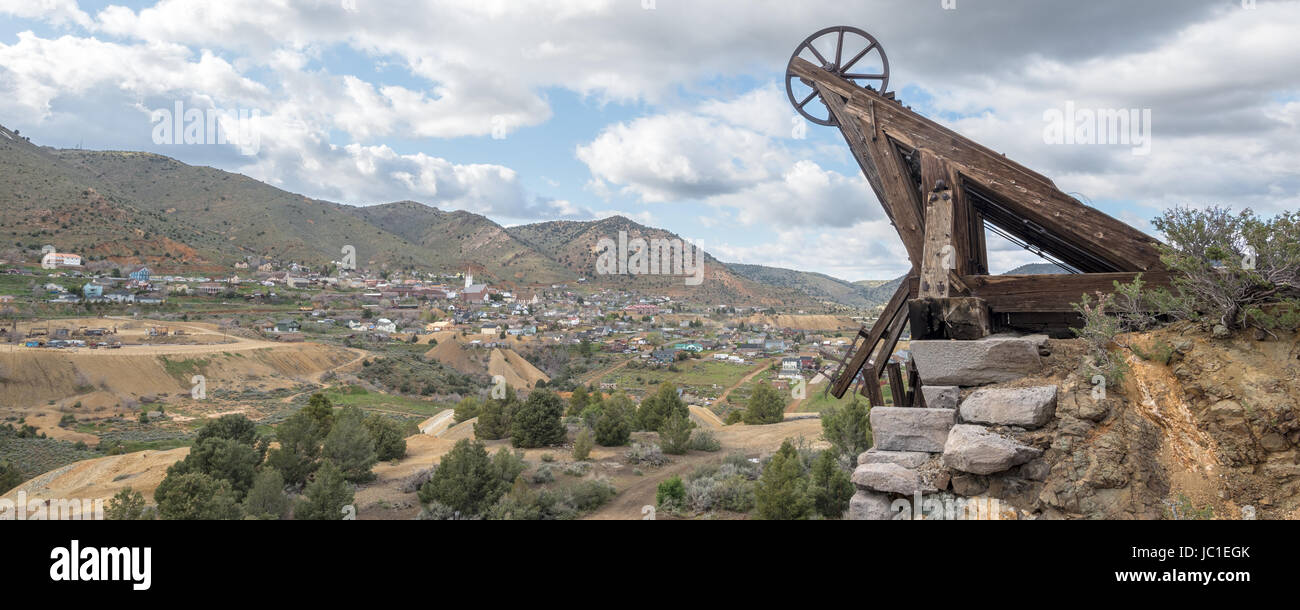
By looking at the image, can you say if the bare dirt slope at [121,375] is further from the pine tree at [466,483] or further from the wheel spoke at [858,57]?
the wheel spoke at [858,57]

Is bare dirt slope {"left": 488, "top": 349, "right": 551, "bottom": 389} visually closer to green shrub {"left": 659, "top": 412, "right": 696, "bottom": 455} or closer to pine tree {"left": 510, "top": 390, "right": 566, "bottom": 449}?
pine tree {"left": 510, "top": 390, "right": 566, "bottom": 449}

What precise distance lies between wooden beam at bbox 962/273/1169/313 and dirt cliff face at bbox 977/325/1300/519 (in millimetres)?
712

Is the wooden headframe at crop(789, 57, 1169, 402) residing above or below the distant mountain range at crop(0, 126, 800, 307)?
below

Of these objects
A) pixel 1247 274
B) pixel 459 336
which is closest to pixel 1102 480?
pixel 1247 274

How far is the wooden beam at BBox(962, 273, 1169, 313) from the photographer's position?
4.45 metres

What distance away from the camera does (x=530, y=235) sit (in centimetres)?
14188

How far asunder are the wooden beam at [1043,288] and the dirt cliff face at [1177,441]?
0.71 metres

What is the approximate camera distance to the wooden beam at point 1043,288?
4453mm

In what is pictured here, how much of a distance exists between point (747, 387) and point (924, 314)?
47.2m

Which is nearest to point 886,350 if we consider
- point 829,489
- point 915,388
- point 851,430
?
point 915,388

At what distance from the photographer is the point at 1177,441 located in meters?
3.40

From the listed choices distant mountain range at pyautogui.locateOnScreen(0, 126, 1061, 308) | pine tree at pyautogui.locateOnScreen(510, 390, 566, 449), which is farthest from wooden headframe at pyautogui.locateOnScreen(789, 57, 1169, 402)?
distant mountain range at pyautogui.locateOnScreen(0, 126, 1061, 308)

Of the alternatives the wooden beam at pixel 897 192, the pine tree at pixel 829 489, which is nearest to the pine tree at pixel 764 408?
the pine tree at pixel 829 489
